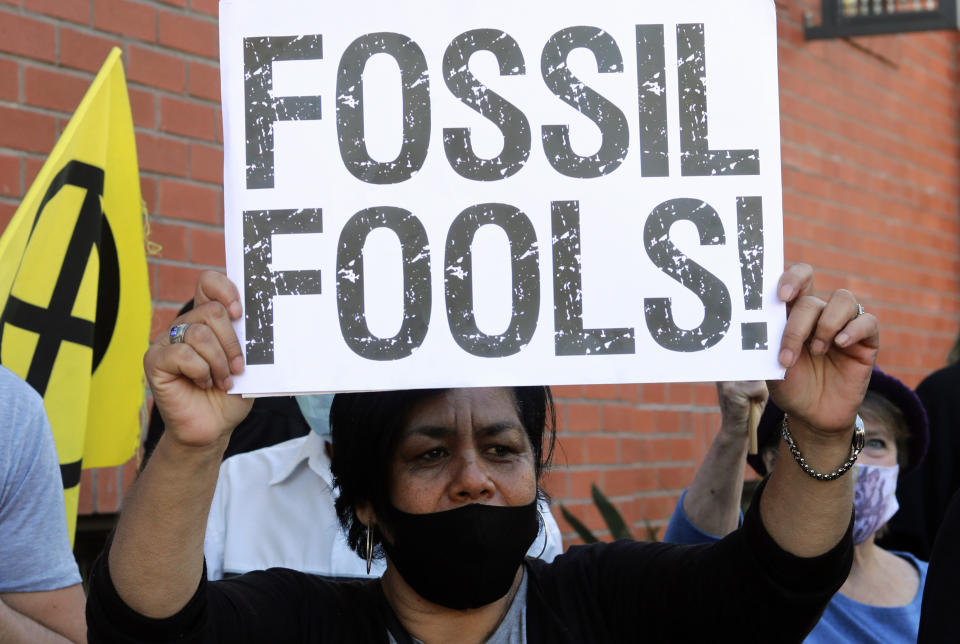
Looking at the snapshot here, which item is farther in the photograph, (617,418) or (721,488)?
(617,418)

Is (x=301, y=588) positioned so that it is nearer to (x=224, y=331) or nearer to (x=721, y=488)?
(x=224, y=331)

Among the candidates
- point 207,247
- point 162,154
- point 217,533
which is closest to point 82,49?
point 162,154

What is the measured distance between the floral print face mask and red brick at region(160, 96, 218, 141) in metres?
2.07

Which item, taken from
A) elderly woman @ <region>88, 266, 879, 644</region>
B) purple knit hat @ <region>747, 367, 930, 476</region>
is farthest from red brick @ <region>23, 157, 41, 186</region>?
purple knit hat @ <region>747, 367, 930, 476</region>

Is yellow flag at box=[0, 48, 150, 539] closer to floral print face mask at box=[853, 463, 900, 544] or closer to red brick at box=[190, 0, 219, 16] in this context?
red brick at box=[190, 0, 219, 16]

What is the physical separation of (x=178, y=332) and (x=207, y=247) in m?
1.99

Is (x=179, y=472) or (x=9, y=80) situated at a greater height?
(x=9, y=80)

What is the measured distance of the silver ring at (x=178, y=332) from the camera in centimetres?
173

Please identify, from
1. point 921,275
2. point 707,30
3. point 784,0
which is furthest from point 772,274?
point 921,275

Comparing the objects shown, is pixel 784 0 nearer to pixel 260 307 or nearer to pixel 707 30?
pixel 707 30

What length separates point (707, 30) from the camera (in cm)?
183

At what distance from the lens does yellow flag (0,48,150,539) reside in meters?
2.57

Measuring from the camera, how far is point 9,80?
3203mm

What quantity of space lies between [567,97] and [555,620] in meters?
0.82
